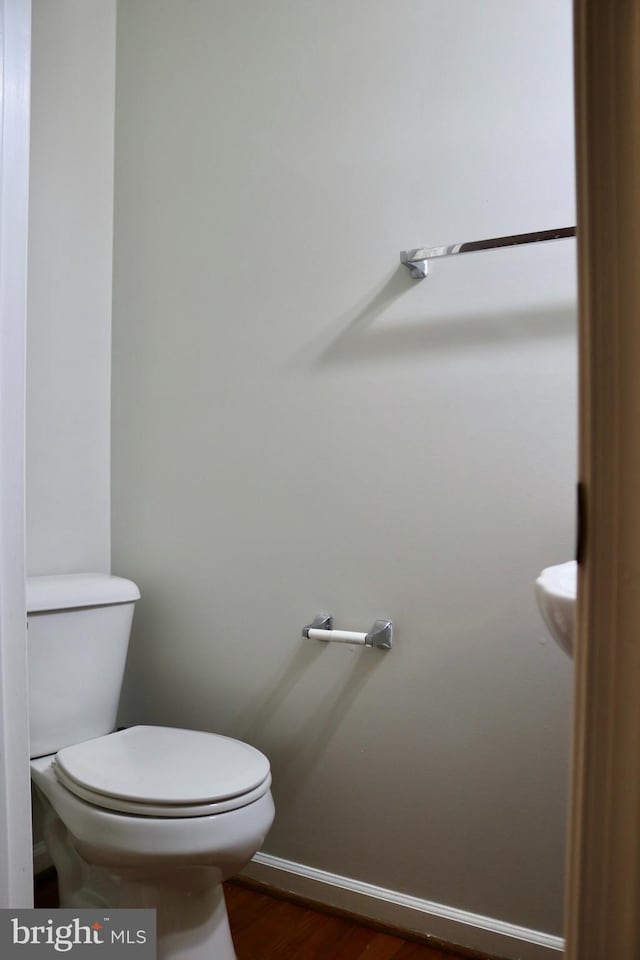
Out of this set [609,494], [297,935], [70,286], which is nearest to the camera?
[609,494]

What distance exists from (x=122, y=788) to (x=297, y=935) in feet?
1.85

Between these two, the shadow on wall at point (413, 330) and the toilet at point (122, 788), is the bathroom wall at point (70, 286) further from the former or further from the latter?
the shadow on wall at point (413, 330)

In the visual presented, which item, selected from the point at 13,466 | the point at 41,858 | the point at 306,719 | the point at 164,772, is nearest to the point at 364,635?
the point at 306,719

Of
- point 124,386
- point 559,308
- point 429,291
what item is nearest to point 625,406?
point 559,308

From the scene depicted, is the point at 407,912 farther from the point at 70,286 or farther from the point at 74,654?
the point at 70,286

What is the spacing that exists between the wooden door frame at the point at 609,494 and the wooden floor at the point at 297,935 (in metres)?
Result: 1.21

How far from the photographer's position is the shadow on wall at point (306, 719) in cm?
159

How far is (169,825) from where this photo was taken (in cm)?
121

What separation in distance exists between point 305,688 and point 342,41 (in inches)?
58.2

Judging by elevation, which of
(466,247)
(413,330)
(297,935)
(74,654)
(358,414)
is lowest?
(297,935)

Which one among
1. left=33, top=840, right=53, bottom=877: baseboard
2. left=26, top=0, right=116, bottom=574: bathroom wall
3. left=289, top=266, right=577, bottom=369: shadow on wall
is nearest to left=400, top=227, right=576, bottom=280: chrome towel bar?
left=289, top=266, right=577, bottom=369: shadow on wall

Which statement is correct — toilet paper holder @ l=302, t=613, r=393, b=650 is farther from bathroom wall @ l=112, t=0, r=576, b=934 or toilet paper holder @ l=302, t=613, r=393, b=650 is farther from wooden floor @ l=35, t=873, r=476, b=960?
wooden floor @ l=35, t=873, r=476, b=960

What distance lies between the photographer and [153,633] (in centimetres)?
188

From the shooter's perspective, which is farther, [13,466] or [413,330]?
[413,330]
